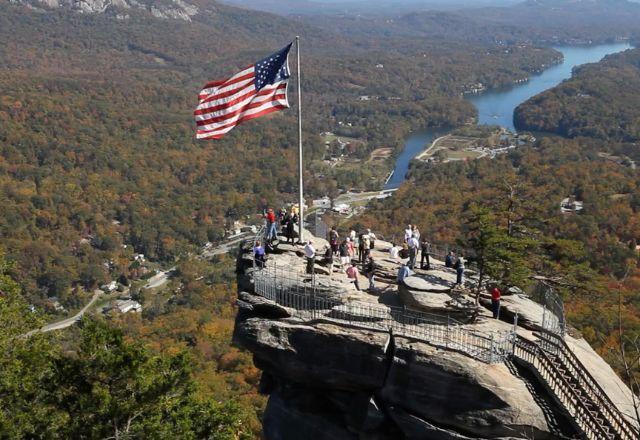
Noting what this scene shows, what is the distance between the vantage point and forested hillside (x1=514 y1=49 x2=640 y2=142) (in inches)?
5541

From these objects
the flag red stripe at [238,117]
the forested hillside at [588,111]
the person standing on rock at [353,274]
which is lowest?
the forested hillside at [588,111]

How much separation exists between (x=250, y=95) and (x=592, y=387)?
1322 centimetres

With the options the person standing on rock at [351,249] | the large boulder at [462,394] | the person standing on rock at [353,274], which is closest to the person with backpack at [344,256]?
the person standing on rock at [351,249]

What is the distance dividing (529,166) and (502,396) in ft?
292

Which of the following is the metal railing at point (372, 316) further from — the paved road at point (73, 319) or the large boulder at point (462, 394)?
the paved road at point (73, 319)

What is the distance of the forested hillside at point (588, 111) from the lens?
14075 cm

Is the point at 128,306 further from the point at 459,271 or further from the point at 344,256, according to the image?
the point at 459,271

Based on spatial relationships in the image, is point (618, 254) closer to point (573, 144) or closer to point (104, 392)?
point (104, 392)

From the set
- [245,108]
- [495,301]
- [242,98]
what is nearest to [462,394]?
[495,301]

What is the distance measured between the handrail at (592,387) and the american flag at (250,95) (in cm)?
1077

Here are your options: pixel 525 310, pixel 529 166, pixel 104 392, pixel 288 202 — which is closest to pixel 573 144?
pixel 529 166

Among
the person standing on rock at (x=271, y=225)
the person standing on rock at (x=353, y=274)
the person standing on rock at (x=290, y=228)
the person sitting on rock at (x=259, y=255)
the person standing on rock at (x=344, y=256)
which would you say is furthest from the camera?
the person standing on rock at (x=290, y=228)

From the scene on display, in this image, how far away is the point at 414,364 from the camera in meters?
15.8

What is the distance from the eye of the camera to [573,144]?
121562 millimetres
